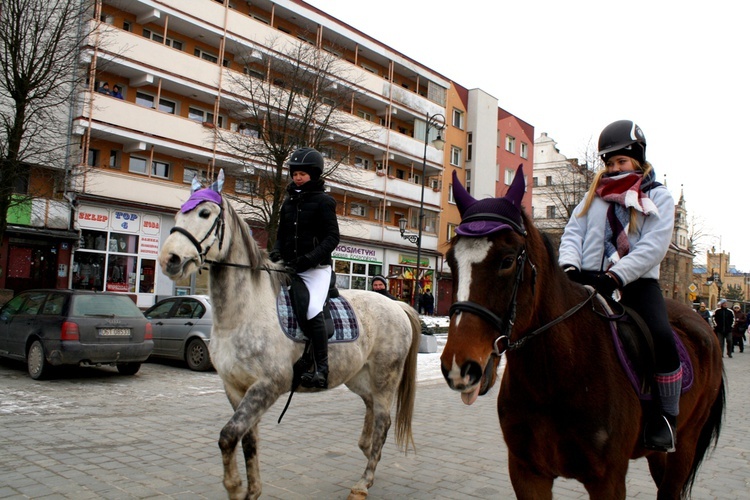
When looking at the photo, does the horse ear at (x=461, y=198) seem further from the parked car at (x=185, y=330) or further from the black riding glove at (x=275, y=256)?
the parked car at (x=185, y=330)

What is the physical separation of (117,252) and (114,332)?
1630 centimetres

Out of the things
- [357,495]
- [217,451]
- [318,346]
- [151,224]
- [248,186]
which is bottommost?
[217,451]

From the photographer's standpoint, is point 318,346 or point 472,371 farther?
point 318,346

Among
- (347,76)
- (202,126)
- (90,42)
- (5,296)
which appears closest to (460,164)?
(347,76)

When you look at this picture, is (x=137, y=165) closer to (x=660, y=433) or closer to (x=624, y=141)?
(x=624, y=141)

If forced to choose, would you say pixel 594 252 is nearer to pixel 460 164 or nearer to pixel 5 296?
pixel 5 296

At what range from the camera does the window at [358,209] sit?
39812 millimetres

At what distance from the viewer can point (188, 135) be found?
1138 inches

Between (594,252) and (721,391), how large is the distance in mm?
2092

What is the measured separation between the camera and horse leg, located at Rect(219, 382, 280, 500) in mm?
4086

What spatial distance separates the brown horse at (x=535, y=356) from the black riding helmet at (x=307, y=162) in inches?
103

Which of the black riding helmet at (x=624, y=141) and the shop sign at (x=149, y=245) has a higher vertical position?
the shop sign at (x=149, y=245)

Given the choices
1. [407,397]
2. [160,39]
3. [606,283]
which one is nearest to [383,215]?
[160,39]

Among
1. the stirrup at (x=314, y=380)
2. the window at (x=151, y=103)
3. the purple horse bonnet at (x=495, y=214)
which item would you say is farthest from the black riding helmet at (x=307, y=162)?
the window at (x=151, y=103)
